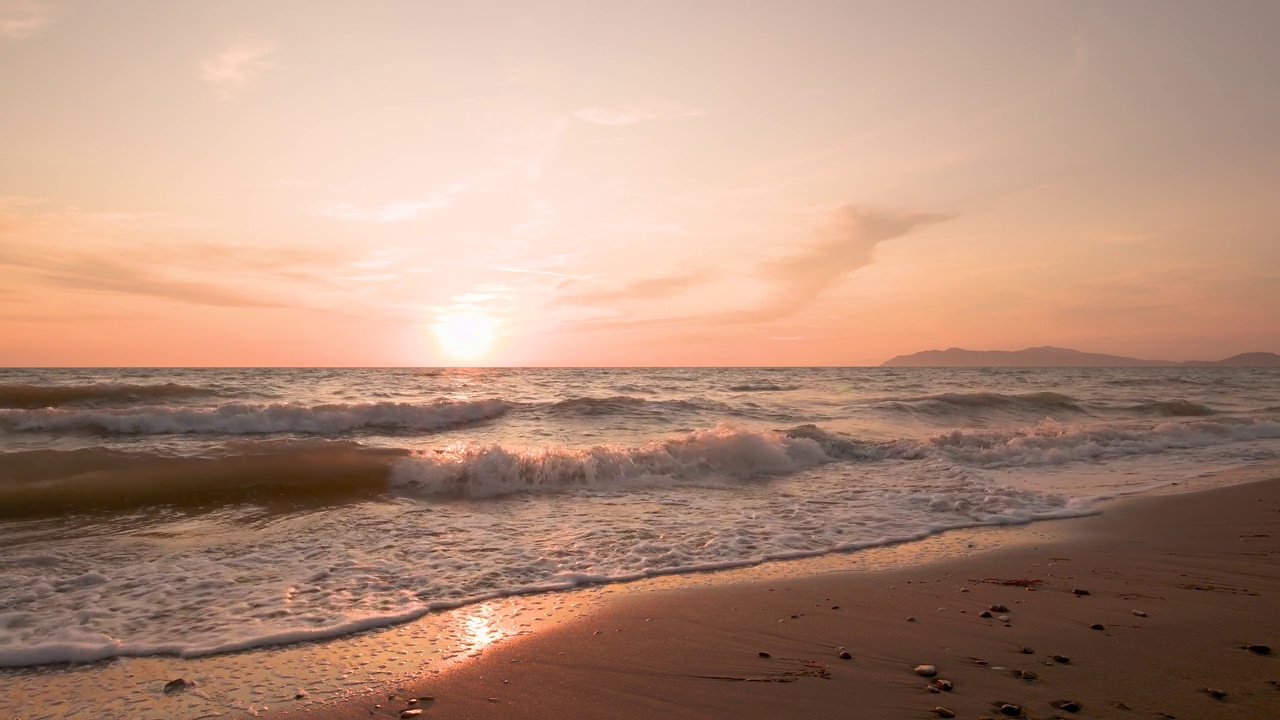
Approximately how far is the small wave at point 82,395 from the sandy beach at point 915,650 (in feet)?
95.2

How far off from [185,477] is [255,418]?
901 centimetres

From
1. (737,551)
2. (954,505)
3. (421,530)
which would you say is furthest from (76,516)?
(954,505)

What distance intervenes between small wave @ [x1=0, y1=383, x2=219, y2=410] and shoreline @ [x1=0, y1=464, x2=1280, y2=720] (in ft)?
89.4

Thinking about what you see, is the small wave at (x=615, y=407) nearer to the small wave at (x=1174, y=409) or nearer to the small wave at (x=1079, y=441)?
the small wave at (x=1079, y=441)

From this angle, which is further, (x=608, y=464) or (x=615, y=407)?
(x=615, y=407)

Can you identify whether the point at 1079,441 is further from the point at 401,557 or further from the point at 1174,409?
the point at 401,557

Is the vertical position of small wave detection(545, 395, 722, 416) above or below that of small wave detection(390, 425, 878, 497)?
above

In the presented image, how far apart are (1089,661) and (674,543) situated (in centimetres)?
419

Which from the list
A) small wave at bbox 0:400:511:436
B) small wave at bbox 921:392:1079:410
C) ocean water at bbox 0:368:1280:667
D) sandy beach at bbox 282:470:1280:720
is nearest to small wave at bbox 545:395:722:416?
small wave at bbox 0:400:511:436

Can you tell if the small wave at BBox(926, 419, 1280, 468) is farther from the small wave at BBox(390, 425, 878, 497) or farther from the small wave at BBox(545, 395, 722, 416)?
the small wave at BBox(545, 395, 722, 416)

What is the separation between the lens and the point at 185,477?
36.9 ft

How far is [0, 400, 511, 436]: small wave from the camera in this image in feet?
58.5

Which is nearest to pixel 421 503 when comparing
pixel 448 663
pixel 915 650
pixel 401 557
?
pixel 401 557

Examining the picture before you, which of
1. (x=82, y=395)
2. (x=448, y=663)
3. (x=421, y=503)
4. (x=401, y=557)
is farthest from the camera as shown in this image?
(x=82, y=395)
